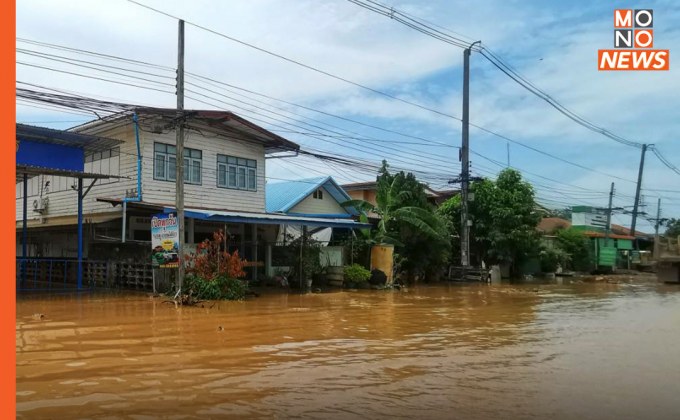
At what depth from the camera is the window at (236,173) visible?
23.3 m

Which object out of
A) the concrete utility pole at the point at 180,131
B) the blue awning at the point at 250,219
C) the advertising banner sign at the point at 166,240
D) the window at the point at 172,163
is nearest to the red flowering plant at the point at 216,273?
the concrete utility pole at the point at 180,131

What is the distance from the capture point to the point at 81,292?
18.2 m

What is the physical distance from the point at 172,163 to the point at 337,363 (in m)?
15.7

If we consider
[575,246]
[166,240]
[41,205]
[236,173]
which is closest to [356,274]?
[236,173]

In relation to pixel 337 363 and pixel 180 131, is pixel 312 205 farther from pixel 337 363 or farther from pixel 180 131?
pixel 337 363

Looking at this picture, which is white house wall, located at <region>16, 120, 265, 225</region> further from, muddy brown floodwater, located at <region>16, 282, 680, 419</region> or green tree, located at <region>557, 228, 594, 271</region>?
green tree, located at <region>557, 228, 594, 271</region>

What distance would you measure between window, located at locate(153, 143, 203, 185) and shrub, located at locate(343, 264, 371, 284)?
22.6ft

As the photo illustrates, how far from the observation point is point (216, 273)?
1678 centimetres

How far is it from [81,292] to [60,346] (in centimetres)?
1012

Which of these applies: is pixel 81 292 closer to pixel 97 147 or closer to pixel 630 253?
pixel 97 147

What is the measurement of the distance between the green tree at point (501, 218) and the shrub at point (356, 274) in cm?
920

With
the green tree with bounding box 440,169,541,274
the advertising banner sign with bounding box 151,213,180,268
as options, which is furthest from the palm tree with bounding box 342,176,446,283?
the advertising banner sign with bounding box 151,213,180,268

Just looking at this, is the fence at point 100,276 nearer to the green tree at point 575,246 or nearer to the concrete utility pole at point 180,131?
the concrete utility pole at point 180,131

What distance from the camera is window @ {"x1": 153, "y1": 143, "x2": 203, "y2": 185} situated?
21359mm
